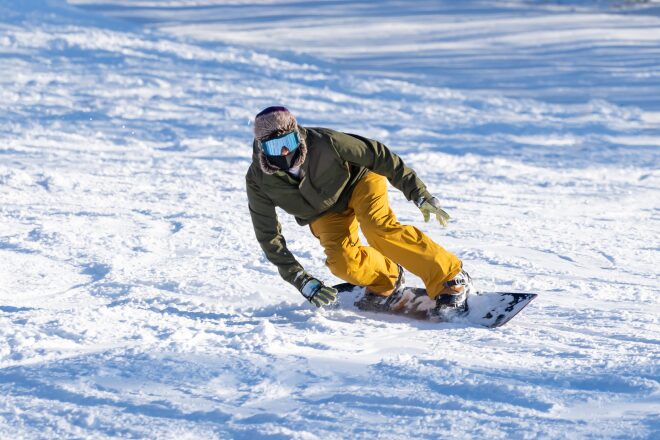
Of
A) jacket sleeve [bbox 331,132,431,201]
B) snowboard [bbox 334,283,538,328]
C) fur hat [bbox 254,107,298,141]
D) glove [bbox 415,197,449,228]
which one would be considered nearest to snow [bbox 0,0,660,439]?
snowboard [bbox 334,283,538,328]

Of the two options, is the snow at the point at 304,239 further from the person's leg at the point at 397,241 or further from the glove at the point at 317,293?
the person's leg at the point at 397,241

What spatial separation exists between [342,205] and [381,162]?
0.28 meters

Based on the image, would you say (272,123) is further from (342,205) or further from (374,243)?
(374,243)

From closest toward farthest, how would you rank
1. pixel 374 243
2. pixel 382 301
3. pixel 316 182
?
pixel 316 182 < pixel 374 243 < pixel 382 301

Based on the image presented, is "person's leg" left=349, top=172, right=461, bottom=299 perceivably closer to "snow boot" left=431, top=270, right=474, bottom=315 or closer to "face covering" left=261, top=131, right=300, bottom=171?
"snow boot" left=431, top=270, right=474, bottom=315

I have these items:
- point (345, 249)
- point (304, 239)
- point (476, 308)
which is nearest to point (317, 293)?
point (345, 249)

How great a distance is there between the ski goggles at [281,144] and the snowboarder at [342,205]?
0.03 metres

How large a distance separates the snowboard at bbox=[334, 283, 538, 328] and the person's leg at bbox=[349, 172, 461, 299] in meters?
0.12

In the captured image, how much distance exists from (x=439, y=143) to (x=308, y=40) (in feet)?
25.5

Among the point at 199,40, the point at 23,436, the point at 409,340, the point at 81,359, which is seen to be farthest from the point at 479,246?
the point at 199,40

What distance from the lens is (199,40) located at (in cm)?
1605

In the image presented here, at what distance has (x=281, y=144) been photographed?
3.86m

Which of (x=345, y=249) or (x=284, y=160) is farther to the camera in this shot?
(x=345, y=249)

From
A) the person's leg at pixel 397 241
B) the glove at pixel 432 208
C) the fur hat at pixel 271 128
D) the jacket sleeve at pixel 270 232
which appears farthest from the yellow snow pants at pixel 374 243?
the fur hat at pixel 271 128
